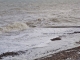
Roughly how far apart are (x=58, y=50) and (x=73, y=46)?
3.43 ft

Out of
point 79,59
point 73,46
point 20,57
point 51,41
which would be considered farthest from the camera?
point 51,41

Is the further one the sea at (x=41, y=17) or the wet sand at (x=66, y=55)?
the sea at (x=41, y=17)

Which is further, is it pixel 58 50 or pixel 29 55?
pixel 58 50

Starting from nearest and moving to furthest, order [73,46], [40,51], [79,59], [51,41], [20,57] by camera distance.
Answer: [79,59] < [20,57] < [40,51] < [73,46] < [51,41]

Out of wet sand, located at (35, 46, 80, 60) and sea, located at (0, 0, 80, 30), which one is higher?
wet sand, located at (35, 46, 80, 60)

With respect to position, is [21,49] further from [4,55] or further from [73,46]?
[73,46]

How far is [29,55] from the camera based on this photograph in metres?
9.30

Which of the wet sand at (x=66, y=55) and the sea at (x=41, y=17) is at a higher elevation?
the wet sand at (x=66, y=55)

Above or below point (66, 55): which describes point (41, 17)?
below

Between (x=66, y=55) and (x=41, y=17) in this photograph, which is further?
(x=41, y=17)

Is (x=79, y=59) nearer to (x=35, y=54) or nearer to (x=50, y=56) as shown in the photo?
(x=50, y=56)

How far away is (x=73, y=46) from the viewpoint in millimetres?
10781

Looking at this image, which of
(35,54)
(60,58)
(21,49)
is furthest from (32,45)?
(60,58)

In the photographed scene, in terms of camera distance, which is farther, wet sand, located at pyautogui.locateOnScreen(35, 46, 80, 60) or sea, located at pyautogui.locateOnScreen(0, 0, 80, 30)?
sea, located at pyautogui.locateOnScreen(0, 0, 80, 30)
